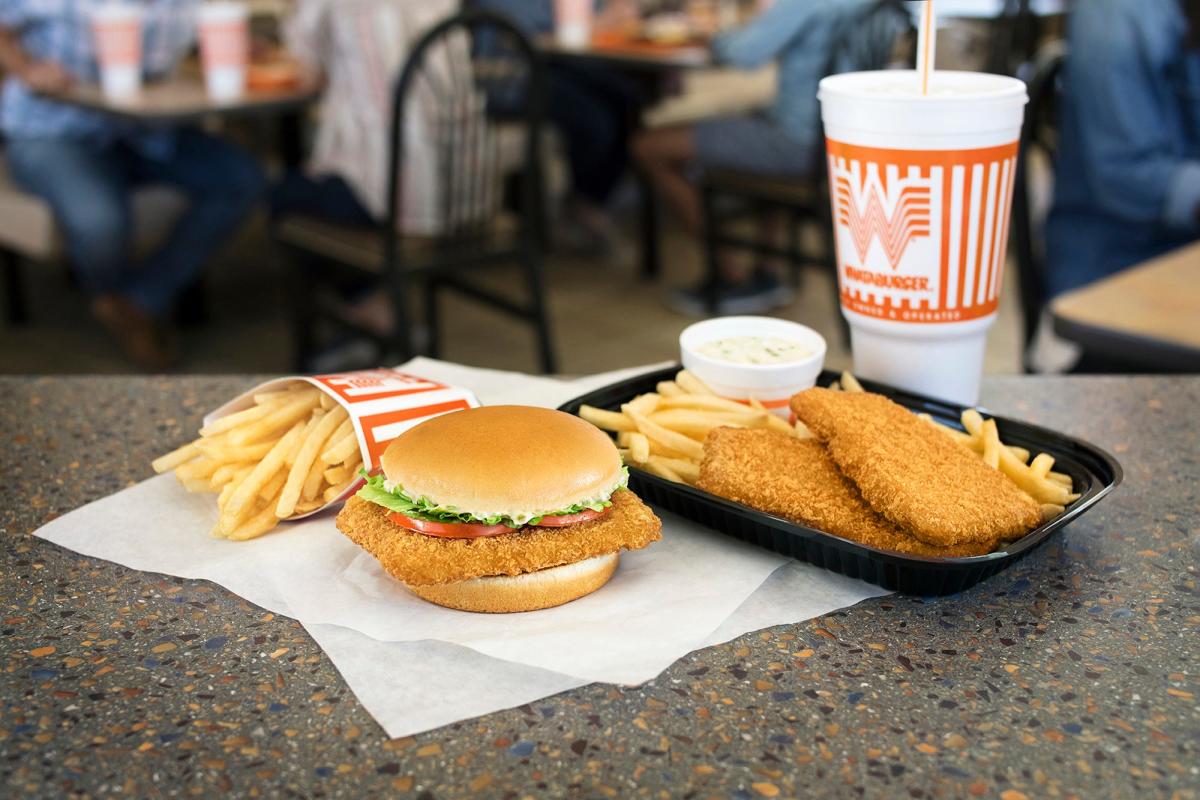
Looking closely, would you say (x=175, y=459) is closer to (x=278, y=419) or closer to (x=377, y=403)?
(x=278, y=419)

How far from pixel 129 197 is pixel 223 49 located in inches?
36.1

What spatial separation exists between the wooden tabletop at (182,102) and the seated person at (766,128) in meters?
1.57

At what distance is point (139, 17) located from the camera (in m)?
4.00

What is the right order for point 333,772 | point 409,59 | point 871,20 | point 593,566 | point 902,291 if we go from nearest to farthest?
point 333,772
point 593,566
point 902,291
point 409,59
point 871,20

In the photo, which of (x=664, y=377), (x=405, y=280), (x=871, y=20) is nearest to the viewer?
(x=664, y=377)

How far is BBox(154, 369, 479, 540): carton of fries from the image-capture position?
41.3 inches

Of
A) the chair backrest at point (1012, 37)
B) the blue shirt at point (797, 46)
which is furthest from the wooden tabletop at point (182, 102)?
the chair backrest at point (1012, 37)

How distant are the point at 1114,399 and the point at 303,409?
900 mm

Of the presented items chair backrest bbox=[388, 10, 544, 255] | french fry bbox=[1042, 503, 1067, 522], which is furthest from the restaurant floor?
french fry bbox=[1042, 503, 1067, 522]

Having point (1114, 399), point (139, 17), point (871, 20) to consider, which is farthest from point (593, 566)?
point (139, 17)

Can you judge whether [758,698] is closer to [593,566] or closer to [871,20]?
[593,566]

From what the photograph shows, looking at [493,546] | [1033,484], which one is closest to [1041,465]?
[1033,484]

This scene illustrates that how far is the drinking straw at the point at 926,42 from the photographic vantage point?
3.64 feet

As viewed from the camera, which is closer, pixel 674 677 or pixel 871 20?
pixel 674 677
